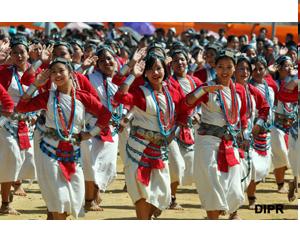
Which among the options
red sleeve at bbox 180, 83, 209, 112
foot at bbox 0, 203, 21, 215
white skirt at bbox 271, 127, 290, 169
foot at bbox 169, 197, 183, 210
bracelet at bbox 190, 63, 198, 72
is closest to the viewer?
red sleeve at bbox 180, 83, 209, 112

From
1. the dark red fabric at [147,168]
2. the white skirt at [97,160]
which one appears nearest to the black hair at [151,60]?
the dark red fabric at [147,168]

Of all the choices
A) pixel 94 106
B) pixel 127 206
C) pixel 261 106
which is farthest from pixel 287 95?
pixel 94 106

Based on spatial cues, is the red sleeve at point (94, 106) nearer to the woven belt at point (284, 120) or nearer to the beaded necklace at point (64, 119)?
the beaded necklace at point (64, 119)

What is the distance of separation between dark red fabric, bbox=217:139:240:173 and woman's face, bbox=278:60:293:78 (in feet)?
11.4

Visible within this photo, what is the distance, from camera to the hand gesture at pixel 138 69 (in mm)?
11250

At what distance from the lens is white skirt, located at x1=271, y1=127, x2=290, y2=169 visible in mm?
15008

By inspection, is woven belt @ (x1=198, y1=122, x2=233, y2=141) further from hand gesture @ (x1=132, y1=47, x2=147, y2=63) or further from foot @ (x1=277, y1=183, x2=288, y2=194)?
foot @ (x1=277, y1=183, x2=288, y2=194)

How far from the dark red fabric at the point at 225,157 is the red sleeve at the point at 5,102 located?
2326 mm

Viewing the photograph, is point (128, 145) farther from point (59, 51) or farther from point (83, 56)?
point (83, 56)

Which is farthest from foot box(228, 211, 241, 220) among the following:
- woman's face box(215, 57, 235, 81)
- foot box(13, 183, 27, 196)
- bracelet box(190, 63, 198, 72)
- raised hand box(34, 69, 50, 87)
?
bracelet box(190, 63, 198, 72)

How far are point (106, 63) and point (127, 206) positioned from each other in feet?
6.16

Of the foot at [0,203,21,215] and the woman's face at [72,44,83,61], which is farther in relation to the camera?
the woman's face at [72,44,83,61]

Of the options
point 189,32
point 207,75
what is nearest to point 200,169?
point 207,75

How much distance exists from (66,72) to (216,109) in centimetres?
165
